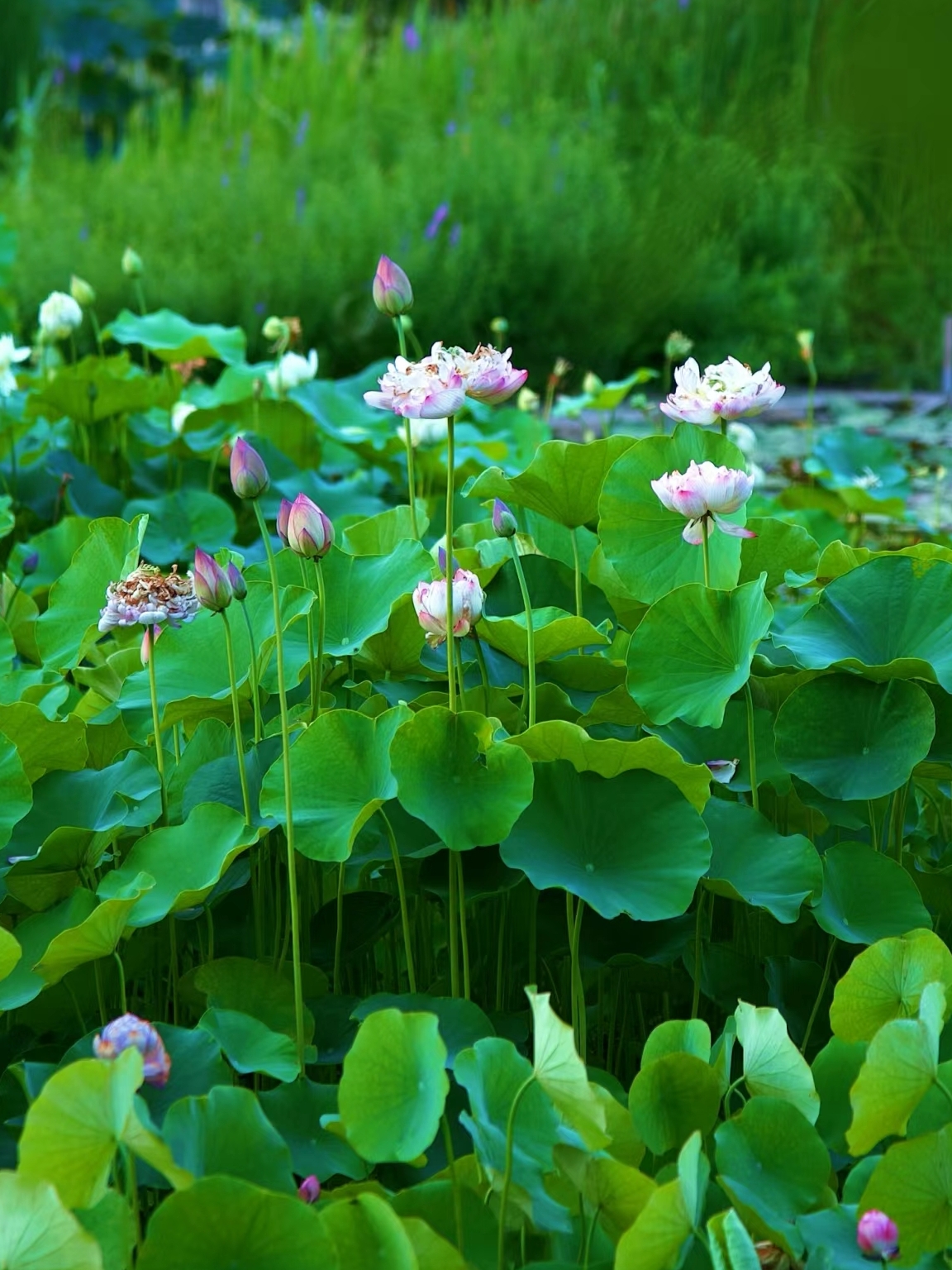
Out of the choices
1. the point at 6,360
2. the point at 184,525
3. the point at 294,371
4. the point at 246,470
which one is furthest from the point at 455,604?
the point at 294,371

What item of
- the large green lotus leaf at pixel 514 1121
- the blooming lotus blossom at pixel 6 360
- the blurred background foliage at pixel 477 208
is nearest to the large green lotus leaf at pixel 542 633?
the large green lotus leaf at pixel 514 1121

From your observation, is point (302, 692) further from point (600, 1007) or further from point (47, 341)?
point (47, 341)

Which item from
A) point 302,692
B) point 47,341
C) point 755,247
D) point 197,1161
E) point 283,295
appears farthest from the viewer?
point 755,247

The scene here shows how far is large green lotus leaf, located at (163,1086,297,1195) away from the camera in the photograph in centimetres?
68

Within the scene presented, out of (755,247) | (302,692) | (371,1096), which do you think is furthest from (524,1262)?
(755,247)

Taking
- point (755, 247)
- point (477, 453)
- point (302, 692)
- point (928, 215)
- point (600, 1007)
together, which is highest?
point (928, 215)

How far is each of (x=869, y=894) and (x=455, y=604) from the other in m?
0.33

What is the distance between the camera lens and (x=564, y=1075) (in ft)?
2.15

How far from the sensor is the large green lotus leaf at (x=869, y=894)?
2.98ft

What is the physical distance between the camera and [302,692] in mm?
1146

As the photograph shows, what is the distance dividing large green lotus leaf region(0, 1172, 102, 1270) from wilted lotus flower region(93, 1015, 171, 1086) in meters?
0.07

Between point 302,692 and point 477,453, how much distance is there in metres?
1.13

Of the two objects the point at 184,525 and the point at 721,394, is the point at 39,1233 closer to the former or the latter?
the point at 721,394

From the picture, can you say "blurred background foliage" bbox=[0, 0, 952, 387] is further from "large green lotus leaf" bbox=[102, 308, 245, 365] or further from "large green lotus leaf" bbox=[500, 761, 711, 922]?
"large green lotus leaf" bbox=[500, 761, 711, 922]
